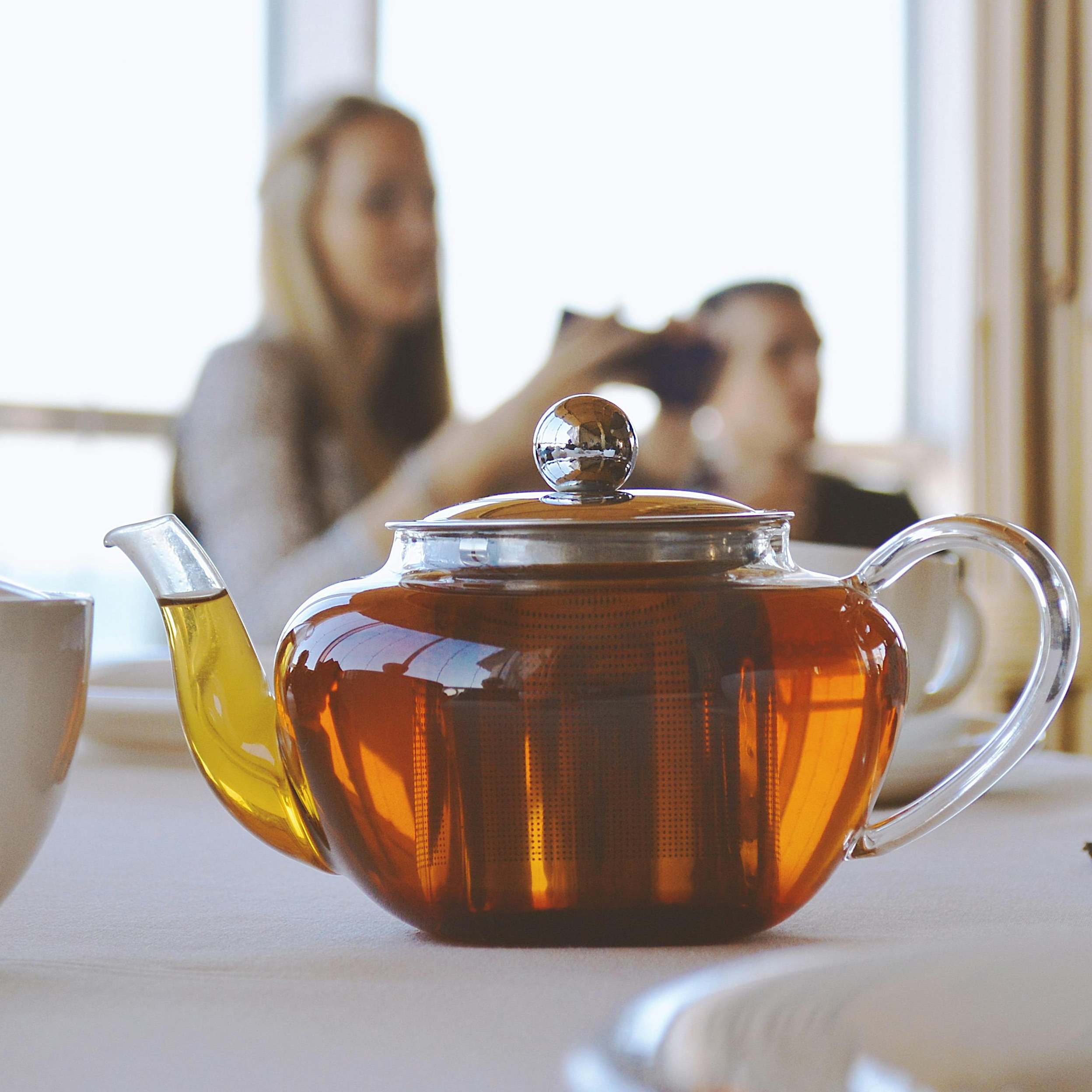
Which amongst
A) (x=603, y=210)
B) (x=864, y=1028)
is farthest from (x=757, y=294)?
(x=864, y=1028)

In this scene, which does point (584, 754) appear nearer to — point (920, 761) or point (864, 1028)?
point (864, 1028)

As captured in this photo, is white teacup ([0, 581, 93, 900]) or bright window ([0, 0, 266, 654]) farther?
bright window ([0, 0, 266, 654])

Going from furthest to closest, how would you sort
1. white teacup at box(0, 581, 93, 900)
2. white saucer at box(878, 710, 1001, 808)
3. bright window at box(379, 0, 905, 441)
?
bright window at box(379, 0, 905, 441) → white saucer at box(878, 710, 1001, 808) → white teacup at box(0, 581, 93, 900)

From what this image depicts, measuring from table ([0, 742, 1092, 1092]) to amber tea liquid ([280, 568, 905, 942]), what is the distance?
0.04 ft

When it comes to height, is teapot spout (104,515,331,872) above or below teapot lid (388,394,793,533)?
below

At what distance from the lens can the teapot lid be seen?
12.0 inches

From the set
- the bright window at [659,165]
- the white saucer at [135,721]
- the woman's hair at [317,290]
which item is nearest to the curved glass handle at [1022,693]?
the white saucer at [135,721]

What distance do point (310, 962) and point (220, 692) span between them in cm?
9

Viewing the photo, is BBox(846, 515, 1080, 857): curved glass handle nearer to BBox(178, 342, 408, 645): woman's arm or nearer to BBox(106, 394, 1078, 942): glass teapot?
BBox(106, 394, 1078, 942): glass teapot

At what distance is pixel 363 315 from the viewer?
1940 millimetres

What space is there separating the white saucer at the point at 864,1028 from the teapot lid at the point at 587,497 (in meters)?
0.12

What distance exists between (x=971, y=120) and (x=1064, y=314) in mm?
412

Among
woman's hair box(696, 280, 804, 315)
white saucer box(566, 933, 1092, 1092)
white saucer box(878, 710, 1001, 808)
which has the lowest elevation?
white saucer box(878, 710, 1001, 808)

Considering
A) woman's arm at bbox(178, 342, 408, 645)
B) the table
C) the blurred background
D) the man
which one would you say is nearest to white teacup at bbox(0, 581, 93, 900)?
the table
